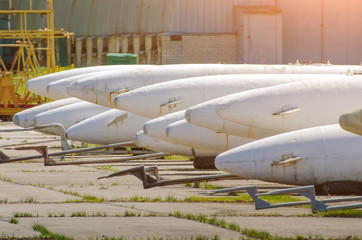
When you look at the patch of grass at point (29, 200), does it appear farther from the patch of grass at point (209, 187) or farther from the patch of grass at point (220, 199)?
the patch of grass at point (209, 187)

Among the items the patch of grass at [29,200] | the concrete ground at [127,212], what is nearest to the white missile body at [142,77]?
the concrete ground at [127,212]

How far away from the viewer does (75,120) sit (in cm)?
2312

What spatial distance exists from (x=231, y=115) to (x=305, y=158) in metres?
2.40

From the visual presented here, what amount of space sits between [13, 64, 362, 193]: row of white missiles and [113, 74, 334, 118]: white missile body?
0.02m

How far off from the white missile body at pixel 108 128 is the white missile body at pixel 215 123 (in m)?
4.85

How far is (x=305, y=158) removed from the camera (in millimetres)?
13117

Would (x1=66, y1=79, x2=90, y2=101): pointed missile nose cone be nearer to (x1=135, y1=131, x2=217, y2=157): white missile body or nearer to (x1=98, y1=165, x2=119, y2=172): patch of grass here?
(x1=98, y1=165, x2=119, y2=172): patch of grass

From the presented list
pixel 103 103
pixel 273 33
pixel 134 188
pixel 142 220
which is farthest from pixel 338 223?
pixel 273 33

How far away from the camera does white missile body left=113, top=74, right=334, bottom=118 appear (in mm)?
17938

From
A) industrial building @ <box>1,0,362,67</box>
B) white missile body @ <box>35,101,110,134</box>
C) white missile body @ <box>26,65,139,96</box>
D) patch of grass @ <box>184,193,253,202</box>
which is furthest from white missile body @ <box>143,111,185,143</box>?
industrial building @ <box>1,0,362,67</box>

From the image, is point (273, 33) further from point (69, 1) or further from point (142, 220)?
point (142, 220)

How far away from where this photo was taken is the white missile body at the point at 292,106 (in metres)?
15.3

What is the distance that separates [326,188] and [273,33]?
107 feet

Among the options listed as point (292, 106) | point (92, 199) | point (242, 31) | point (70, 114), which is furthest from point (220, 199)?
point (242, 31)
